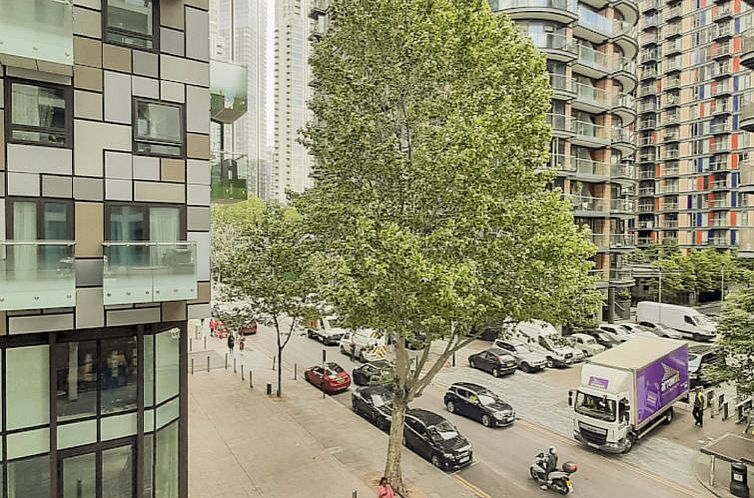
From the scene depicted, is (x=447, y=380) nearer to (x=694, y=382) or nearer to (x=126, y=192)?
(x=694, y=382)

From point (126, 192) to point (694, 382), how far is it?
2483 cm

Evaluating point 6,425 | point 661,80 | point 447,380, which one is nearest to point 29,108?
point 6,425

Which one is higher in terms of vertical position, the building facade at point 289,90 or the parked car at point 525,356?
the building facade at point 289,90

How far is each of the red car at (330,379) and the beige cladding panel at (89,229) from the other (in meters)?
15.1

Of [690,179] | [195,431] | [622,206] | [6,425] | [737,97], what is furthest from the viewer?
[690,179]

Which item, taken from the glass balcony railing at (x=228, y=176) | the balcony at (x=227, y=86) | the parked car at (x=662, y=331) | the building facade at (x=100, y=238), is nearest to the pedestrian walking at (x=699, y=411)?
the parked car at (x=662, y=331)

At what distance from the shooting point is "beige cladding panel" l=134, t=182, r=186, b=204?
10.2 meters

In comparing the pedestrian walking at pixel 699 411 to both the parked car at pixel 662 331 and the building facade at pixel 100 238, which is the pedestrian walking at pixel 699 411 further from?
the building facade at pixel 100 238

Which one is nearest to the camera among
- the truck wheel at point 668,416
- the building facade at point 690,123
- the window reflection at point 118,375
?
the window reflection at point 118,375

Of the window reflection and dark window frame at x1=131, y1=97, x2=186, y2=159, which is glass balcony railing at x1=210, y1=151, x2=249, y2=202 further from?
the window reflection

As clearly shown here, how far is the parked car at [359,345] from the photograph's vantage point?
28.9 meters

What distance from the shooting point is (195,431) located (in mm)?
18859

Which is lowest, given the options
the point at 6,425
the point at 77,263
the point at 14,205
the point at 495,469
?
the point at 495,469

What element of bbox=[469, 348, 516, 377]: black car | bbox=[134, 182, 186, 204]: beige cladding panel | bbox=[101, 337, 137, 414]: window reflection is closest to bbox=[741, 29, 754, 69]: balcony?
bbox=[469, 348, 516, 377]: black car
